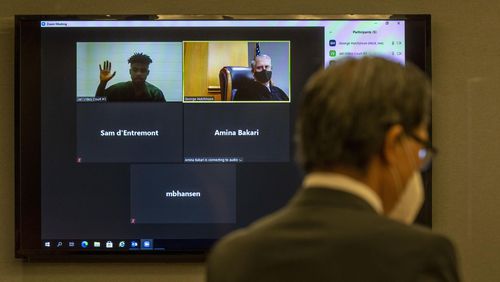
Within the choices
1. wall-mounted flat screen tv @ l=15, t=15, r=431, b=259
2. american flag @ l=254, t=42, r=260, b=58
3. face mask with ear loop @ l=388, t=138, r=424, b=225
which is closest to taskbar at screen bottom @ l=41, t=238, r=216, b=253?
wall-mounted flat screen tv @ l=15, t=15, r=431, b=259

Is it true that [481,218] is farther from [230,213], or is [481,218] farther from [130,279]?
[130,279]

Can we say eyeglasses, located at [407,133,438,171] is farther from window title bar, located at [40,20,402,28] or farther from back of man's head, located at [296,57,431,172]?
window title bar, located at [40,20,402,28]

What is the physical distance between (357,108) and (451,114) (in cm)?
219

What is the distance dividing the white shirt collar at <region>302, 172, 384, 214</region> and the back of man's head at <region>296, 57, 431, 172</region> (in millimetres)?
16

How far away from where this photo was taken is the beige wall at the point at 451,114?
314cm

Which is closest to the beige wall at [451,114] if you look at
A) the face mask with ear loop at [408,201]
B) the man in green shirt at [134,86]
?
the man in green shirt at [134,86]

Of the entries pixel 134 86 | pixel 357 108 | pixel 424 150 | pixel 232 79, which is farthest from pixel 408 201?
pixel 134 86

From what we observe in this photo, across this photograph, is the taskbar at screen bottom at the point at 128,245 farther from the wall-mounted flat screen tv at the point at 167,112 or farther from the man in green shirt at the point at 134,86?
the man in green shirt at the point at 134,86

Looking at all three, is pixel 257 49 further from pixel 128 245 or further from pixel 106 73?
pixel 128 245

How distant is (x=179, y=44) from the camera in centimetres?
305

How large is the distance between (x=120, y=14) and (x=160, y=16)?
0.18 metres

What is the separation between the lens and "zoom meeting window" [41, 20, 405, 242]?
3.04m

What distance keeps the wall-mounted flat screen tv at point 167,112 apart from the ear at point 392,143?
1.93 metres

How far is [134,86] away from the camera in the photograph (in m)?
3.05
